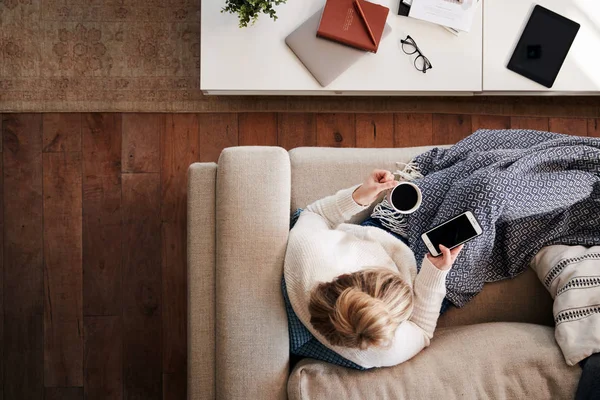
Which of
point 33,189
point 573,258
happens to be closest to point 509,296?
point 573,258

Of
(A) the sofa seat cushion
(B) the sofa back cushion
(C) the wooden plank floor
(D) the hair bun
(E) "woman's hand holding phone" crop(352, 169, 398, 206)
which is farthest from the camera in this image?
(C) the wooden plank floor

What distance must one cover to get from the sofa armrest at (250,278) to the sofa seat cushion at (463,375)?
0.09 meters

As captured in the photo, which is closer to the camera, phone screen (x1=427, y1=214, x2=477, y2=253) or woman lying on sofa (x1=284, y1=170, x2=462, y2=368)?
woman lying on sofa (x1=284, y1=170, x2=462, y2=368)

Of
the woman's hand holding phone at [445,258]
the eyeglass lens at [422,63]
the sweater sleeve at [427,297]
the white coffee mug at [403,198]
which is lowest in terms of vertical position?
the sweater sleeve at [427,297]

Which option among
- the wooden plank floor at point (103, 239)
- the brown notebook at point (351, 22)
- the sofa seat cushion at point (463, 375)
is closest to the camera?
the sofa seat cushion at point (463, 375)

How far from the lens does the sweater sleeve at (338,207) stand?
1.40m

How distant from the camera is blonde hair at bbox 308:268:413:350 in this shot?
110cm

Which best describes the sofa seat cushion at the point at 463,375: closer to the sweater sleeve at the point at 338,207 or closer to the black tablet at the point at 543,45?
the sweater sleeve at the point at 338,207

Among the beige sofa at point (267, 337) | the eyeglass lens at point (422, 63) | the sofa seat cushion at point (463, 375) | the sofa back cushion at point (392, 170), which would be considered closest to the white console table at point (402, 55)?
the eyeglass lens at point (422, 63)

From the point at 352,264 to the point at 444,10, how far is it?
865 mm

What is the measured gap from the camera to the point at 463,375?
48.8 inches

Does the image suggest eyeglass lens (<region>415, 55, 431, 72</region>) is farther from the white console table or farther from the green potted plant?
the green potted plant

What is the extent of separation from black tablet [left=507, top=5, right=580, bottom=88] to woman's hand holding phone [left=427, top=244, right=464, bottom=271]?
700 mm

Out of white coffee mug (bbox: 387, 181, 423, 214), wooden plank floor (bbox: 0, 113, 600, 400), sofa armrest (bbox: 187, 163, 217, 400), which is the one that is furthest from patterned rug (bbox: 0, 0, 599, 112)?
white coffee mug (bbox: 387, 181, 423, 214)
